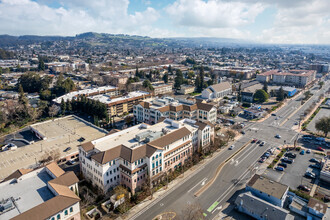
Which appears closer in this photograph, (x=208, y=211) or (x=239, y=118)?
(x=208, y=211)

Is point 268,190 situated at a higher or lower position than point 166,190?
higher

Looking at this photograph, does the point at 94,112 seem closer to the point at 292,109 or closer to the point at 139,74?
the point at 139,74

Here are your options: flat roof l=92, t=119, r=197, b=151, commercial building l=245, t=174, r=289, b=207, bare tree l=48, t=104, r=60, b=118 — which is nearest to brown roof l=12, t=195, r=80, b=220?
flat roof l=92, t=119, r=197, b=151

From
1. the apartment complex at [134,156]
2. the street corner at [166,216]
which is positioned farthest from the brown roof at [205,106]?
the street corner at [166,216]

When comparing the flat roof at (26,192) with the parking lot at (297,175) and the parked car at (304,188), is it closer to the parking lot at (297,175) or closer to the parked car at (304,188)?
the parking lot at (297,175)

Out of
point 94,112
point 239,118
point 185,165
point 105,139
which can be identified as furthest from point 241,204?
point 94,112

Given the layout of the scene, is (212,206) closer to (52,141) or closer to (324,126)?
(324,126)

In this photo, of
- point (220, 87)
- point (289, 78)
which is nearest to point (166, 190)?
point (220, 87)
